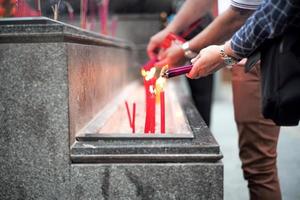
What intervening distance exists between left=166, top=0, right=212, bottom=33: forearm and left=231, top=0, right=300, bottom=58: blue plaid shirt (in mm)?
1914

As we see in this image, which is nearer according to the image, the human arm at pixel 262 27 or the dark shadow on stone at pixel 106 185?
the human arm at pixel 262 27

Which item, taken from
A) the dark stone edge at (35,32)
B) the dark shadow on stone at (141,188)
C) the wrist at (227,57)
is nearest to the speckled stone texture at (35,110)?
the dark stone edge at (35,32)

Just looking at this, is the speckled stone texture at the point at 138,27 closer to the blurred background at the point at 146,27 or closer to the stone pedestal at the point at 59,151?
the blurred background at the point at 146,27

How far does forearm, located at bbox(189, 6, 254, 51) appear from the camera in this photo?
7.75 feet

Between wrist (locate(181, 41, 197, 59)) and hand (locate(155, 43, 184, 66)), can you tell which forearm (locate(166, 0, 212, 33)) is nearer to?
hand (locate(155, 43, 184, 66))

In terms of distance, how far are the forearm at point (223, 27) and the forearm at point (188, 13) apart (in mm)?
824

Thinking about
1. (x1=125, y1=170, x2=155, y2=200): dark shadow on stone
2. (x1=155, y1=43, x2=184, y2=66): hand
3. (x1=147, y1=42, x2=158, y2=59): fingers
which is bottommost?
(x1=125, y1=170, x2=155, y2=200): dark shadow on stone

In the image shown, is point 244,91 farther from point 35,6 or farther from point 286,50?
point 35,6

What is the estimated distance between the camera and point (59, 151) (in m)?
1.85

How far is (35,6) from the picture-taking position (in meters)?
2.32

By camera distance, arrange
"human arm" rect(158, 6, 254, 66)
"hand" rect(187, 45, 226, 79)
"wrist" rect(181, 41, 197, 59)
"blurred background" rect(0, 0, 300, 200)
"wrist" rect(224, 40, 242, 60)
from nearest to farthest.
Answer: "wrist" rect(224, 40, 242, 60) < "hand" rect(187, 45, 226, 79) < "human arm" rect(158, 6, 254, 66) < "blurred background" rect(0, 0, 300, 200) < "wrist" rect(181, 41, 197, 59)

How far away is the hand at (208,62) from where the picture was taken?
1861mm

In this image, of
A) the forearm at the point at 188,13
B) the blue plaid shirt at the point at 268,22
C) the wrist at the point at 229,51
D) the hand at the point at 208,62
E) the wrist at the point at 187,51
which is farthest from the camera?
the forearm at the point at 188,13

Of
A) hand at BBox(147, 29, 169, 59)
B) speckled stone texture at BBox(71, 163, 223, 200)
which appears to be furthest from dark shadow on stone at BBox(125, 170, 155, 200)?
hand at BBox(147, 29, 169, 59)
